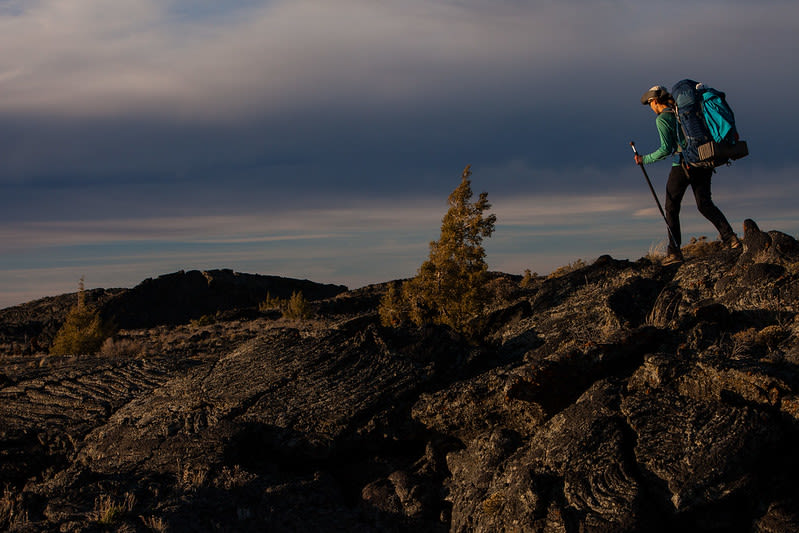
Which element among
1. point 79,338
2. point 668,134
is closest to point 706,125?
point 668,134

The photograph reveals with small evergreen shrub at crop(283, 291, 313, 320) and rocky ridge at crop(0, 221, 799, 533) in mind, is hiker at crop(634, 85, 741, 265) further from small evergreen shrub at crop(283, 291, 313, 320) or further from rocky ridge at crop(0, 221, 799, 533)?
small evergreen shrub at crop(283, 291, 313, 320)

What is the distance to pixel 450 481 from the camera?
33.1 ft

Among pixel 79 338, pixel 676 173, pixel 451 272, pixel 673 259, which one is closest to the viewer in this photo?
pixel 676 173

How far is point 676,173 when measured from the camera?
544 inches

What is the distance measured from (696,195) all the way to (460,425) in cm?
706

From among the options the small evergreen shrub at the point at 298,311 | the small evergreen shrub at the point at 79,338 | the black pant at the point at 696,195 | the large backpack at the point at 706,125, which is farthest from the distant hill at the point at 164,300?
the large backpack at the point at 706,125

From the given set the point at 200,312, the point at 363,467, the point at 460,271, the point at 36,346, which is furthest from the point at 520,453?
the point at 200,312

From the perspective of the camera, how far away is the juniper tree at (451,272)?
18.0m

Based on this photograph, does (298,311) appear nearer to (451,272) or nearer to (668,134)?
(451,272)

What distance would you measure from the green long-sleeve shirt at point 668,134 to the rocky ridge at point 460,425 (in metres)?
2.30

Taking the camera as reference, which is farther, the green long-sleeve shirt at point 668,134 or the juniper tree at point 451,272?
the juniper tree at point 451,272

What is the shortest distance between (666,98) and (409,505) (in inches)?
366

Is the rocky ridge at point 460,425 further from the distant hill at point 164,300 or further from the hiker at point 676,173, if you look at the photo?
the distant hill at point 164,300

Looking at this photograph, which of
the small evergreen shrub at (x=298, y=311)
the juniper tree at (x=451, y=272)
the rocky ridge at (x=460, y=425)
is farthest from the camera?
the small evergreen shrub at (x=298, y=311)
